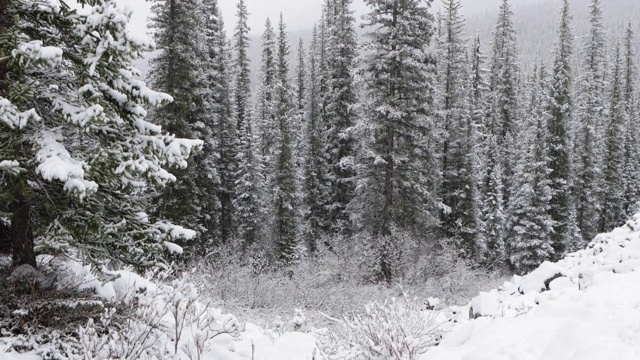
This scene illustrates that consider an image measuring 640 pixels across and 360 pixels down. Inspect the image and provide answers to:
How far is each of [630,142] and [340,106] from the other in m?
29.2

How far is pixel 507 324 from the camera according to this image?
5246mm

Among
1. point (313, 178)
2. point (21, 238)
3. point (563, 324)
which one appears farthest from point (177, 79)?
point (563, 324)

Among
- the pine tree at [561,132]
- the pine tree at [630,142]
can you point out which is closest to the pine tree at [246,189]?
the pine tree at [561,132]

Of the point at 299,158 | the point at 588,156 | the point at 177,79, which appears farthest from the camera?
the point at 588,156

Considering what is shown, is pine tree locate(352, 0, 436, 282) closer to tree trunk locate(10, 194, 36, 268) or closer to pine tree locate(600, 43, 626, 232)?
tree trunk locate(10, 194, 36, 268)

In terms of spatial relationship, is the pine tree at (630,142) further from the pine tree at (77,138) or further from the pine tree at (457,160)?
the pine tree at (77,138)

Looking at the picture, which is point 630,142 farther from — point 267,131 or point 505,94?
point 267,131

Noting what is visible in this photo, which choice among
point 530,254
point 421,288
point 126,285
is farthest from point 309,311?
point 530,254

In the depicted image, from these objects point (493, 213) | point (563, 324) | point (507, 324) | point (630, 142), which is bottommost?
point (493, 213)

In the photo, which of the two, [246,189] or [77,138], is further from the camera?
[246,189]

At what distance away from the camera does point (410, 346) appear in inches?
210

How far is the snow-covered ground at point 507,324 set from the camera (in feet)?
14.5

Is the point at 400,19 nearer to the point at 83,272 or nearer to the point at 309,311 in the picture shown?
the point at 309,311

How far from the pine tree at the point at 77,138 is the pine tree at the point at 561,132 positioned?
3004 centimetres
